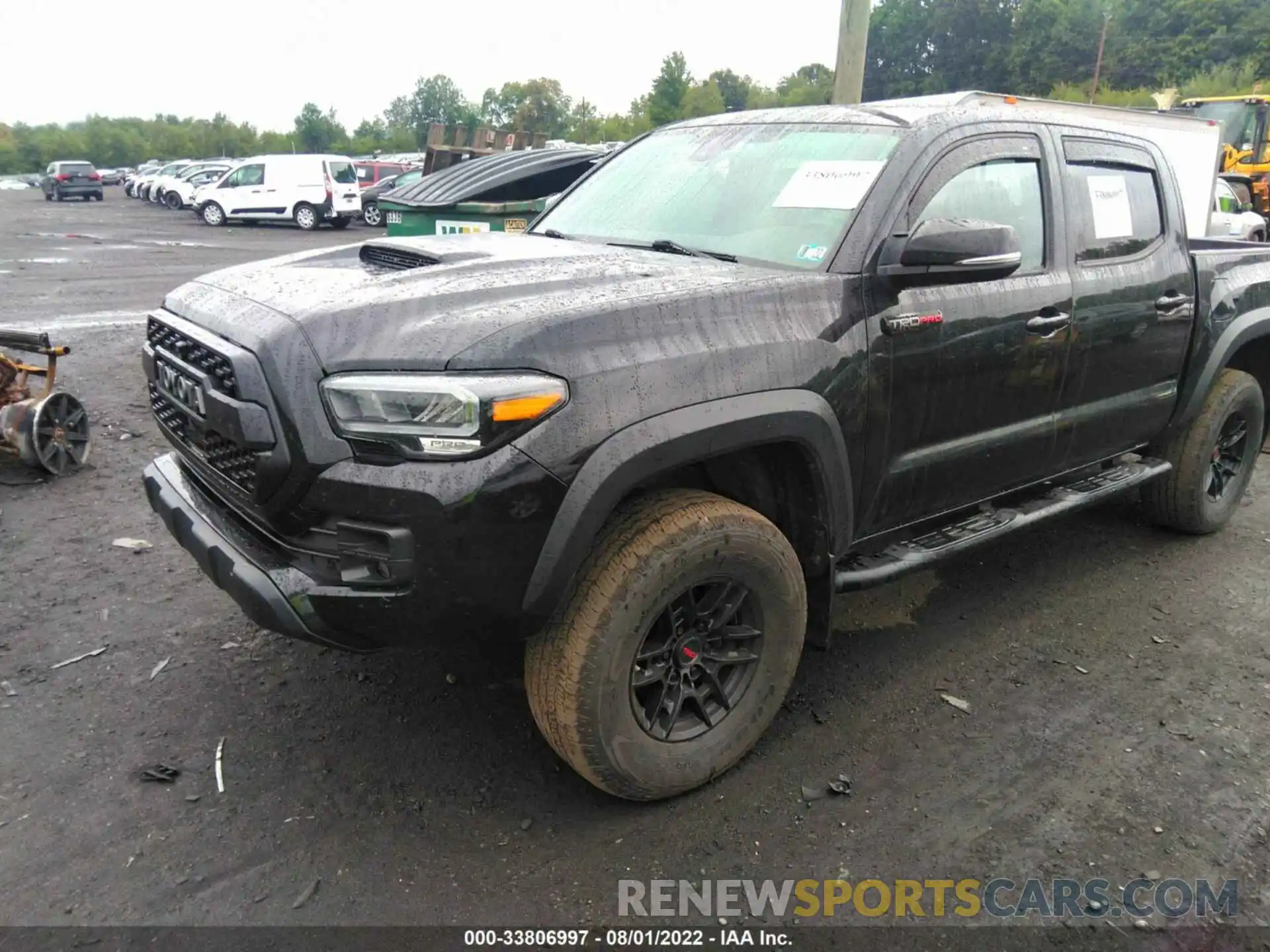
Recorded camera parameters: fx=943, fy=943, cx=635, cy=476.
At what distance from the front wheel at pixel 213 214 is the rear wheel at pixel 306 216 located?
237 centimetres

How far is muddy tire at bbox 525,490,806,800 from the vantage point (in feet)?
8.08

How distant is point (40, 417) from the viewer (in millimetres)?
5035

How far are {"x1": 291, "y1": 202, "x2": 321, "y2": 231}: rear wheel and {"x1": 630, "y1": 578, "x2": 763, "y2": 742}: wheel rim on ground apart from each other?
24.8m

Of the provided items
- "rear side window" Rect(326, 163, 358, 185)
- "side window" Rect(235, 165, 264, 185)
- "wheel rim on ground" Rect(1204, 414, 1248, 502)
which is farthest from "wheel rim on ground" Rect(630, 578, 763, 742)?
"side window" Rect(235, 165, 264, 185)

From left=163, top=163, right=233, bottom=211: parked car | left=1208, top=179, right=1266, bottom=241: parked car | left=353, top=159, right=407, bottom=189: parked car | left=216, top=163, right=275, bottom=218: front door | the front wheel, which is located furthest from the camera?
left=163, top=163, right=233, bottom=211: parked car

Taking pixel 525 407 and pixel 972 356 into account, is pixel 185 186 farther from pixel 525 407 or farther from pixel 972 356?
pixel 525 407

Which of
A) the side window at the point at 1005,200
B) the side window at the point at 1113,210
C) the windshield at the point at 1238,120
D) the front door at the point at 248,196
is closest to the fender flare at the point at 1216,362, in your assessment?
the side window at the point at 1113,210

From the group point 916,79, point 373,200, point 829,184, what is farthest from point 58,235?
point 916,79

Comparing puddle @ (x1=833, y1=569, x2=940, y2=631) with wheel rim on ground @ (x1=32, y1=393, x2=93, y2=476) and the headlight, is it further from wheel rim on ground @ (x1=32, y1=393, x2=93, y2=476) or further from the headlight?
wheel rim on ground @ (x1=32, y1=393, x2=93, y2=476)

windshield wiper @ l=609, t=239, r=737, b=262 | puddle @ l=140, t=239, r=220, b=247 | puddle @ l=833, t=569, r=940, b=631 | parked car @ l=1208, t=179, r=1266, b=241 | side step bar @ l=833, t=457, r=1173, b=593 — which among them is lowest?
puddle @ l=833, t=569, r=940, b=631

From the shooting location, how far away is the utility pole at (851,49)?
23.0 feet

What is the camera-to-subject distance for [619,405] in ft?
7.71

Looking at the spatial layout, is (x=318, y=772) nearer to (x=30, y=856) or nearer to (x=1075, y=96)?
(x=30, y=856)

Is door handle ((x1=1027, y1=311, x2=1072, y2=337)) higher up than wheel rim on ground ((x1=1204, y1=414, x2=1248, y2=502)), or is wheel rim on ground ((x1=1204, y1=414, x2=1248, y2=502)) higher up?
door handle ((x1=1027, y1=311, x2=1072, y2=337))
